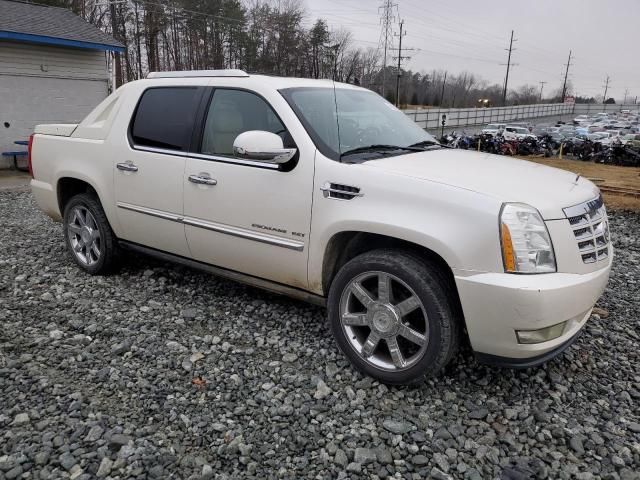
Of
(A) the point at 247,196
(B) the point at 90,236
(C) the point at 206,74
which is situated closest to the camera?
(A) the point at 247,196

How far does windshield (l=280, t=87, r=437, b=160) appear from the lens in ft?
10.6

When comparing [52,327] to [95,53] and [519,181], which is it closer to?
[519,181]

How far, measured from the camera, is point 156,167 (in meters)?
3.87

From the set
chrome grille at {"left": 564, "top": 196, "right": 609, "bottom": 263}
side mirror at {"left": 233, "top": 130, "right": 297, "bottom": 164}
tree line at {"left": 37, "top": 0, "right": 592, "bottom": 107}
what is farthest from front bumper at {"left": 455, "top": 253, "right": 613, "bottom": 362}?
tree line at {"left": 37, "top": 0, "right": 592, "bottom": 107}

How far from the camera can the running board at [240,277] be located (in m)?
3.35

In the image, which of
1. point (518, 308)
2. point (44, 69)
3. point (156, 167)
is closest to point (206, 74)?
point (156, 167)

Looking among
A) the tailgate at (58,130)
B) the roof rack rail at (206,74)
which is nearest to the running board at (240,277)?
the tailgate at (58,130)

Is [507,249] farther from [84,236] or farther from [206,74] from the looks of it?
[84,236]

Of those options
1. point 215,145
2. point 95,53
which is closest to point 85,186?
point 215,145

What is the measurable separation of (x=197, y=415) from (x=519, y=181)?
7.32 feet

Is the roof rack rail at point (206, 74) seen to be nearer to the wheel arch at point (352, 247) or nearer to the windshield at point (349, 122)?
the windshield at point (349, 122)

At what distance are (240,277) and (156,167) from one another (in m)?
1.11

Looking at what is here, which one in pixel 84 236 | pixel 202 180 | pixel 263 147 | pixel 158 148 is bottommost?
pixel 84 236

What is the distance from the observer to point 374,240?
3117mm
